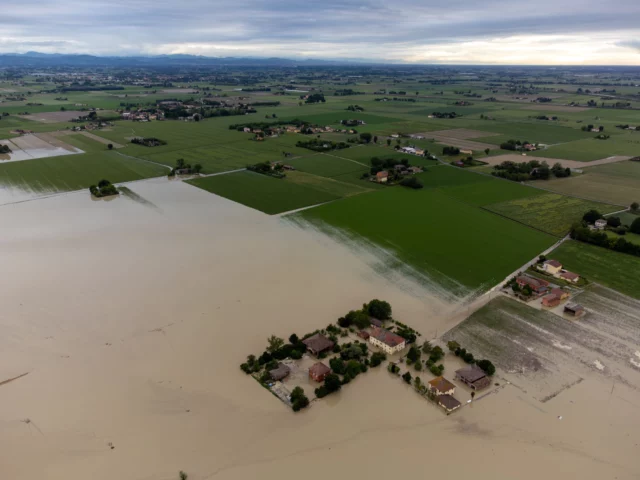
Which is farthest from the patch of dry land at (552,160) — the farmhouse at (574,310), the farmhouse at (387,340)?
the farmhouse at (387,340)

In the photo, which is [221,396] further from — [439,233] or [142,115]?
[142,115]

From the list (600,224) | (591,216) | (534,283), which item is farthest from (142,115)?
(534,283)

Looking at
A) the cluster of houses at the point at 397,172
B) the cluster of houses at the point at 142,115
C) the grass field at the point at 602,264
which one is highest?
the cluster of houses at the point at 142,115

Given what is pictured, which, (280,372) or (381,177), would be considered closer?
(280,372)

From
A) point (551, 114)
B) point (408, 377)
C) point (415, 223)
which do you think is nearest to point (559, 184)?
point (415, 223)

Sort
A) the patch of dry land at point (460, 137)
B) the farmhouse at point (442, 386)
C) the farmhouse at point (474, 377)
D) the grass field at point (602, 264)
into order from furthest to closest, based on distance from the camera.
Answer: the patch of dry land at point (460, 137) < the grass field at point (602, 264) < the farmhouse at point (474, 377) < the farmhouse at point (442, 386)

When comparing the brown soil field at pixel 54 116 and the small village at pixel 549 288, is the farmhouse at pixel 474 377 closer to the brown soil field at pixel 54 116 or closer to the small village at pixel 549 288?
the small village at pixel 549 288
